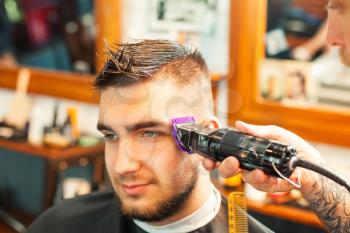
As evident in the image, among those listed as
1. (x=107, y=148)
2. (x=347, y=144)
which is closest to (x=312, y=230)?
(x=347, y=144)

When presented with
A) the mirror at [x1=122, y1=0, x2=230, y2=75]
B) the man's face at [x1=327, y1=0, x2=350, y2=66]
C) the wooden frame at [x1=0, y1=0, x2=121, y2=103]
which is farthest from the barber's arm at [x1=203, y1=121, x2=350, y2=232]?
the wooden frame at [x1=0, y1=0, x2=121, y2=103]

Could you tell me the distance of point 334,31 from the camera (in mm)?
1186

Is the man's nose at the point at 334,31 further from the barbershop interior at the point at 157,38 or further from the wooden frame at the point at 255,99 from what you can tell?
the wooden frame at the point at 255,99

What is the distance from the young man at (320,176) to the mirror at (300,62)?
1.03 metres

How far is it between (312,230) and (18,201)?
5.71 feet

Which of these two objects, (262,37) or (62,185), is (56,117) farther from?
(262,37)

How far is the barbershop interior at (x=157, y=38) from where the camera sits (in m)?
2.29

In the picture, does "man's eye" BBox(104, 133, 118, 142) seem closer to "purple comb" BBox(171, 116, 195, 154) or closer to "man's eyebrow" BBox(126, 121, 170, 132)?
"man's eyebrow" BBox(126, 121, 170, 132)

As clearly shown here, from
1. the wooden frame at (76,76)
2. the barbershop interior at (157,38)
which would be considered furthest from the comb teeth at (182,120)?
the wooden frame at (76,76)

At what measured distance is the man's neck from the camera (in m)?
1.50

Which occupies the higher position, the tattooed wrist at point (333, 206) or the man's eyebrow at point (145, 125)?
the man's eyebrow at point (145, 125)

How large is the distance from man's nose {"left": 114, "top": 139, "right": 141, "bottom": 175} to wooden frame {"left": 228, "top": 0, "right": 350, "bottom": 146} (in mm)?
1262

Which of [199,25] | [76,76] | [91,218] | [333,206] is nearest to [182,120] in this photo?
[333,206]

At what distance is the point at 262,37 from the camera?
8.21 feet
